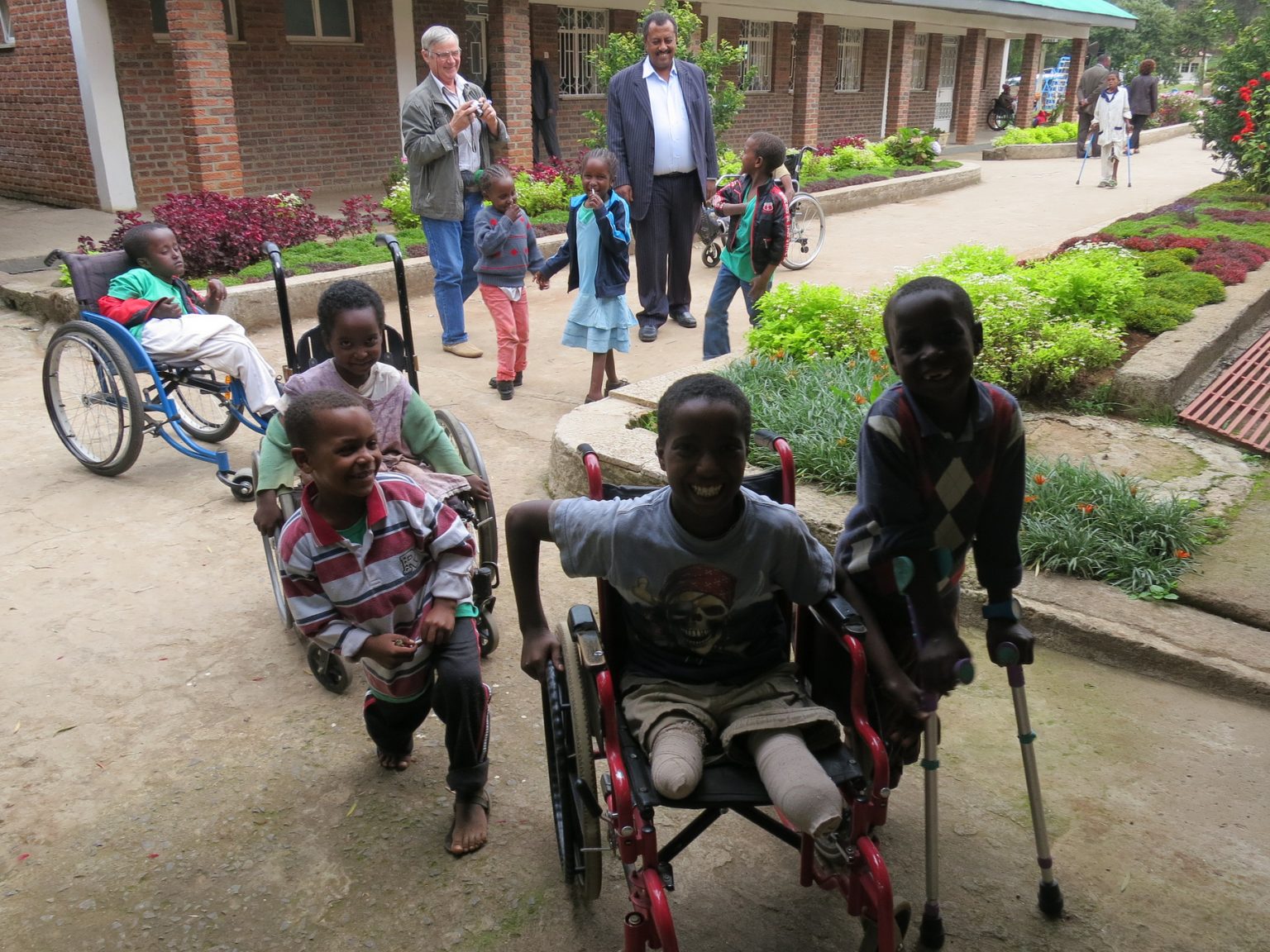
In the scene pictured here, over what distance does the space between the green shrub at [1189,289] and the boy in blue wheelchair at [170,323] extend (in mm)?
5342

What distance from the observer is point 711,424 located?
7.13ft

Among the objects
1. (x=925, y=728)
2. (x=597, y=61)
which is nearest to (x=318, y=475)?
(x=925, y=728)

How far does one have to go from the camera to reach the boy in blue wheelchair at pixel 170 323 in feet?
16.7

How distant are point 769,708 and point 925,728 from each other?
367mm

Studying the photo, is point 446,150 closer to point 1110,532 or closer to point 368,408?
point 368,408

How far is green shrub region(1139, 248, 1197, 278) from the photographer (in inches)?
281

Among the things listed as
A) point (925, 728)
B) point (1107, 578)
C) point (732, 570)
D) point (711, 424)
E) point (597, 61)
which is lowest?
point (1107, 578)

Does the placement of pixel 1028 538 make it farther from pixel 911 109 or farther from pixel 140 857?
pixel 911 109

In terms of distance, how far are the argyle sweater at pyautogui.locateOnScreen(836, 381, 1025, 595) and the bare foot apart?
152 centimetres

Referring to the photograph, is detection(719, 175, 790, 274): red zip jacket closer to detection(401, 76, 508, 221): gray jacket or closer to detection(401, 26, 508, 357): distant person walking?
→ detection(401, 26, 508, 357): distant person walking

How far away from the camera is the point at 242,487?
5.06 meters

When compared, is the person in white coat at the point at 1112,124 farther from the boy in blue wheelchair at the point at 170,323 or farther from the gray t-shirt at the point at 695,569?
the gray t-shirt at the point at 695,569

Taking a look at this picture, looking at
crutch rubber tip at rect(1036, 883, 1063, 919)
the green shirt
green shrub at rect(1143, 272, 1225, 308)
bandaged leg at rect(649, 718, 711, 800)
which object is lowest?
crutch rubber tip at rect(1036, 883, 1063, 919)

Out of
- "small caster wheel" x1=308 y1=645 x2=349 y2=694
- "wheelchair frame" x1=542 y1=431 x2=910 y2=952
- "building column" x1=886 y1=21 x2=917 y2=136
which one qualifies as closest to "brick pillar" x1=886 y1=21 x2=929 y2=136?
"building column" x1=886 y1=21 x2=917 y2=136
